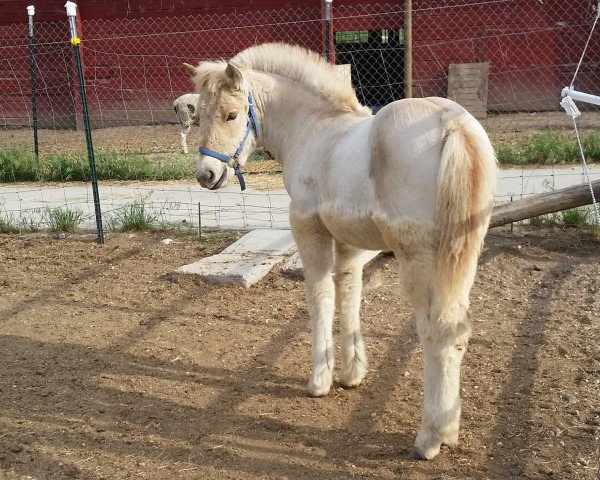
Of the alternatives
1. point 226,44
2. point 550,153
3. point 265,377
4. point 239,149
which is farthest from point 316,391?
point 226,44

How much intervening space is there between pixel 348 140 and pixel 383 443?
1.51 meters

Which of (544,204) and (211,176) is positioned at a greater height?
(211,176)

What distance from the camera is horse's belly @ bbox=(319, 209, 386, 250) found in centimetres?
382

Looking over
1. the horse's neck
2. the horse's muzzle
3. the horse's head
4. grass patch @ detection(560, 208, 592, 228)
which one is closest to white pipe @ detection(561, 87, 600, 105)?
the horse's neck

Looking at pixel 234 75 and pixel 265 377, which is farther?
pixel 265 377

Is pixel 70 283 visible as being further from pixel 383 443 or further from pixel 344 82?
pixel 383 443

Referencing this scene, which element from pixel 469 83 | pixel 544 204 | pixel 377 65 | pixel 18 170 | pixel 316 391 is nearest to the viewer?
pixel 316 391

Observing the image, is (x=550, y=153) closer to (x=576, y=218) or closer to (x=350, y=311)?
(x=576, y=218)

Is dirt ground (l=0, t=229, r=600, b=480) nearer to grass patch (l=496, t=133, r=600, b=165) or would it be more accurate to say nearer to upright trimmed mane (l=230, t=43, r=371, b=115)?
upright trimmed mane (l=230, t=43, r=371, b=115)

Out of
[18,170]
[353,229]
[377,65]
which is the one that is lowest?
[18,170]

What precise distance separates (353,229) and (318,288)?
0.55m

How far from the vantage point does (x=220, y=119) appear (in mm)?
4469

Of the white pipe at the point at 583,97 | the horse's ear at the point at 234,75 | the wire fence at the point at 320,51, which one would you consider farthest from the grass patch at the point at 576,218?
the wire fence at the point at 320,51

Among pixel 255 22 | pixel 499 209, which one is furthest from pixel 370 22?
pixel 499 209
